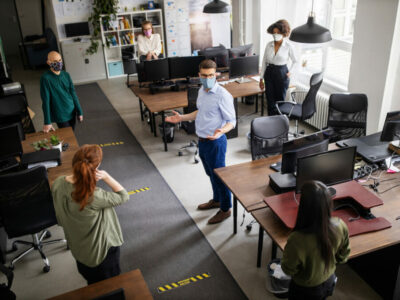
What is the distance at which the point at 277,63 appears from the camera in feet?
22.2

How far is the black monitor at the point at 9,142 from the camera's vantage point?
177 inches

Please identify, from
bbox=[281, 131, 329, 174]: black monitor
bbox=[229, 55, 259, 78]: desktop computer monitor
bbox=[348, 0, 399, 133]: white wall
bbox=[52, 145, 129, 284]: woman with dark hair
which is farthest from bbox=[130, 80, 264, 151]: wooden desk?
bbox=[52, 145, 129, 284]: woman with dark hair

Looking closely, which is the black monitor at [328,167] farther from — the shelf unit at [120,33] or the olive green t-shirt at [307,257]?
the shelf unit at [120,33]

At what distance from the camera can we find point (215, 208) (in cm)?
512

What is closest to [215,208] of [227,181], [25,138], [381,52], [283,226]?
[227,181]

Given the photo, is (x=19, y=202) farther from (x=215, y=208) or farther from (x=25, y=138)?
(x=215, y=208)

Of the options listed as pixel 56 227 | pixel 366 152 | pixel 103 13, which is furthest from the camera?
pixel 103 13

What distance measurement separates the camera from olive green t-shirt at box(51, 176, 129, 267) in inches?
110

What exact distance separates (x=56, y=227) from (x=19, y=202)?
1.10m

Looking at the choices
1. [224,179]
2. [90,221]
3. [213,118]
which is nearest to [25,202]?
[90,221]

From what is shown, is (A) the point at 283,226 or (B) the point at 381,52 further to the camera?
(B) the point at 381,52

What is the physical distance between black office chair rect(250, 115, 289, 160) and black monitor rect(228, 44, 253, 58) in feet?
11.9

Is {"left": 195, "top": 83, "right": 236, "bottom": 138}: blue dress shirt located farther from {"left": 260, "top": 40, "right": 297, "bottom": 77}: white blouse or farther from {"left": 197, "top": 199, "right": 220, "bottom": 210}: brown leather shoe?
{"left": 260, "top": 40, "right": 297, "bottom": 77}: white blouse

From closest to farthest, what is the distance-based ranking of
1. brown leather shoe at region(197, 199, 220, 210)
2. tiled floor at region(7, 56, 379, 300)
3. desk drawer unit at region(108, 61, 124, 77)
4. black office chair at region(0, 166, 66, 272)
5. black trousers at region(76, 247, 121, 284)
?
black trousers at region(76, 247, 121, 284), black office chair at region(0, 166, 66, 272), tiled floor at region(7, 56, 379, 300), brown leather shoe at region(197, 199, 220, 210), desk drawer unit at region(108, 61, 124, 77)
